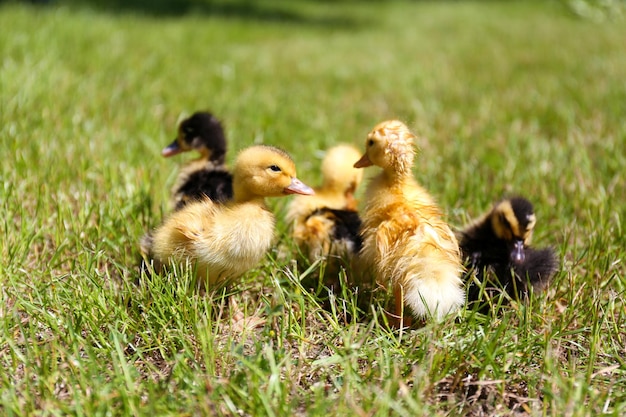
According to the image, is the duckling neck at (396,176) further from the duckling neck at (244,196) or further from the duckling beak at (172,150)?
the duckling beak at (172,150)

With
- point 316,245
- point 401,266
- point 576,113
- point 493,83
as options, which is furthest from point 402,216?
point 493,83

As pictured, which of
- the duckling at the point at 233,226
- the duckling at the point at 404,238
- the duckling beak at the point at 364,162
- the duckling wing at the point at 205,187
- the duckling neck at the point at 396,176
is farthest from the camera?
the duckling wing at the point at 205,187

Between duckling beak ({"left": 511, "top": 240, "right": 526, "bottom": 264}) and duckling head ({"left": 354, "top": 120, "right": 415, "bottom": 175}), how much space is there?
2.18ft

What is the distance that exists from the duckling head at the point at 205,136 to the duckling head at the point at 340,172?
2.17 ft

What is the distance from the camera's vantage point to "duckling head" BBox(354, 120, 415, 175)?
303 cm

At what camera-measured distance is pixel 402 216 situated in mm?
2953

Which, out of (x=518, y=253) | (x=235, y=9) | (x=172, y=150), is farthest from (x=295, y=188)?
(x=235, y=9)

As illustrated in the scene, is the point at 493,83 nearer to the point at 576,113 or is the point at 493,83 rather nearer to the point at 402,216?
the point at 576,113

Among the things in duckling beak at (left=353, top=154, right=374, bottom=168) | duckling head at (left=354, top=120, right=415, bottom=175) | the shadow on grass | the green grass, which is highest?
the shadow on grass

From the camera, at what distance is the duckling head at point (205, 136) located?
3.85m

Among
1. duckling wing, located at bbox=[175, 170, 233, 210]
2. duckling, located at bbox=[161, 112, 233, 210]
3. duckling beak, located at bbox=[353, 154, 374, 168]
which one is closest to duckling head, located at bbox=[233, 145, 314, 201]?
duckling wing, located at bbox=[175, 170, 233, 210]

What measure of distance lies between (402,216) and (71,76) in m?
4.53

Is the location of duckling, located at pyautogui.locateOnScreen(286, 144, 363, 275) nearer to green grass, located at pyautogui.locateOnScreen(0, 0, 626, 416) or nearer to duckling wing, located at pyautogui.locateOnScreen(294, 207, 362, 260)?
duckling wing, located at pyautogui.locateOnScreen(294, 207, 362, 260)

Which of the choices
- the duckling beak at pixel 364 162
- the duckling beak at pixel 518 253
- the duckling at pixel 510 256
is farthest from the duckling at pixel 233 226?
the duckling beak at pixel 518 253
